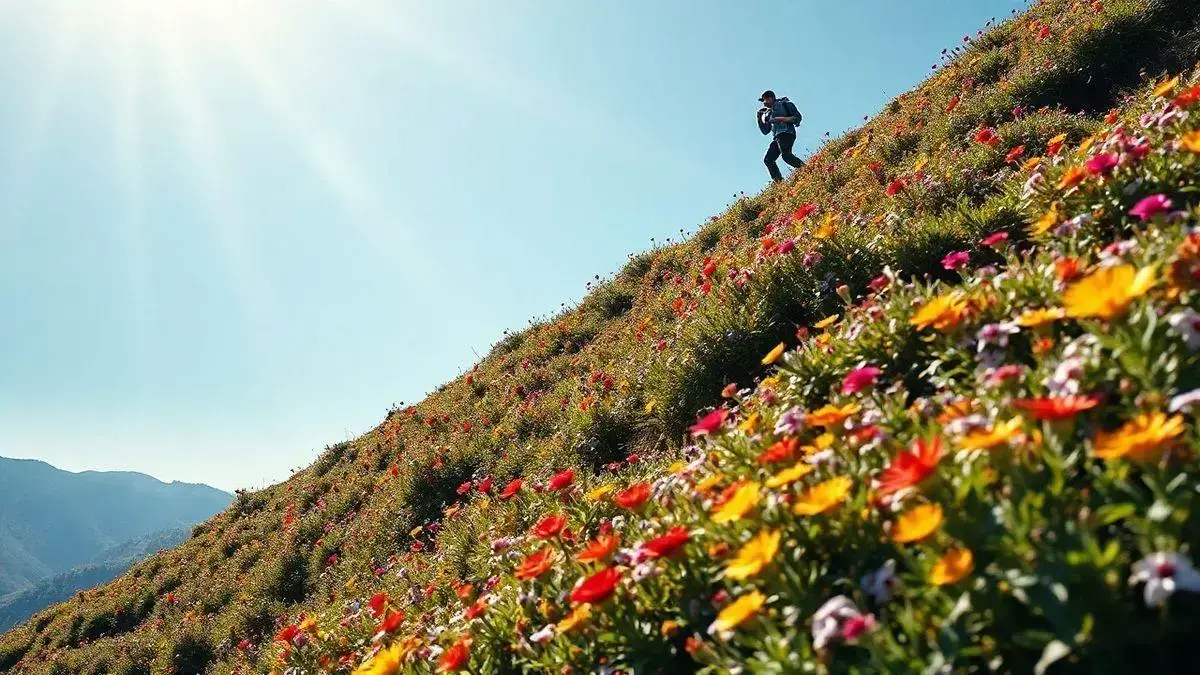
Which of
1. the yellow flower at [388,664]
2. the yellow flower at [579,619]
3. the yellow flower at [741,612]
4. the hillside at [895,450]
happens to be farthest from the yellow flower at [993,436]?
the yellow flower at [388,664]

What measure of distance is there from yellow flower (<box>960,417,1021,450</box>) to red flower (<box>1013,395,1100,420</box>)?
0.08 metres

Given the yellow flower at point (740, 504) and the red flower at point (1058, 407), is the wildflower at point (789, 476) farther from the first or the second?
the red flower at point (1058, 407)

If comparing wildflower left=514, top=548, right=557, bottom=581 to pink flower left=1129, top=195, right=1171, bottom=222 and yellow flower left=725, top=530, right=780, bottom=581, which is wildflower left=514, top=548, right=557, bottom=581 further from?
pink flower left=1129, top=195, right=1171, bottom=222

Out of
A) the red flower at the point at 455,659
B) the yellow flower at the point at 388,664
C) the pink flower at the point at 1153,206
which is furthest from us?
the yellow flower at the point at 388,664

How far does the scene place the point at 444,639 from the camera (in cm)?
331

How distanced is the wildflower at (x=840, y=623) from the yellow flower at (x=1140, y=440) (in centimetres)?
64

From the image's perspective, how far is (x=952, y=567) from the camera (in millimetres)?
1566

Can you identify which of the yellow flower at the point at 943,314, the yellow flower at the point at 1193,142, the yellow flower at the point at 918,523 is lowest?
the yellow flower at the point at 918,523

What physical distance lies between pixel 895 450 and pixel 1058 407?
0.50 metres

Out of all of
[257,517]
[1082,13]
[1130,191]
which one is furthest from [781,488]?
[257,517]

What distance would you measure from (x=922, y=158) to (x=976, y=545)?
5.90 meters

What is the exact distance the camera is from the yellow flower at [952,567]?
1.55 m

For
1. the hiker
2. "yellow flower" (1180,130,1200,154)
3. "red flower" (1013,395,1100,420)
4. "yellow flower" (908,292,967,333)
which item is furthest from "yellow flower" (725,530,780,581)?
the hiker

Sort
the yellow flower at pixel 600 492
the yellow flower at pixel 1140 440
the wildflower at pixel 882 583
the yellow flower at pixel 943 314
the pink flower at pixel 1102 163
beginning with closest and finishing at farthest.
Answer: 1. the yellow flower at pixel 1140 440
2. the wildflower at pixel 882 583
3. the yellow flower at pixel 943 314
4. the pink flower at pixel 1102 163
5. the yellow flower at pixel 600 492
